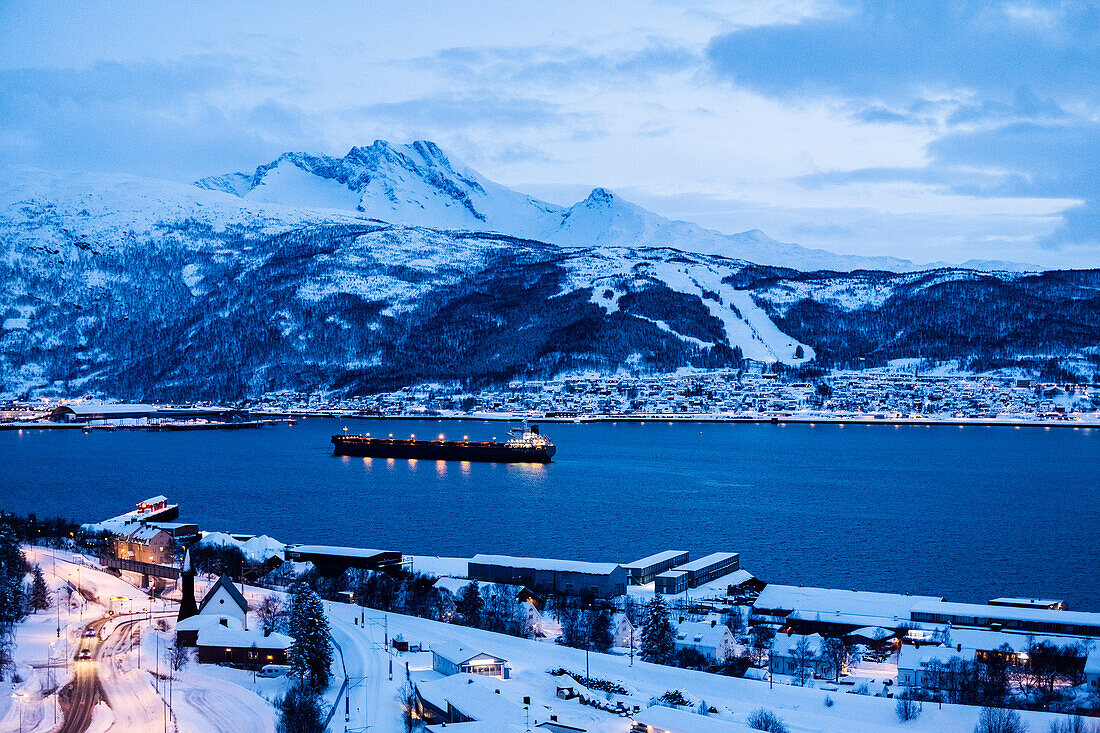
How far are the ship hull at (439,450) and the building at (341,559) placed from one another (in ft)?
139

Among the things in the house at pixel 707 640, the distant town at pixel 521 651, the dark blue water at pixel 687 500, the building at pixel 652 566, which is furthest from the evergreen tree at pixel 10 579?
the building at pixel 652 566

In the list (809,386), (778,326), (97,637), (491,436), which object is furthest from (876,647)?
A: (778,326)

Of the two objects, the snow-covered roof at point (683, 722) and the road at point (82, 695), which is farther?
the road at point (82, 695)

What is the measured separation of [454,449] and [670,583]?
53.0m

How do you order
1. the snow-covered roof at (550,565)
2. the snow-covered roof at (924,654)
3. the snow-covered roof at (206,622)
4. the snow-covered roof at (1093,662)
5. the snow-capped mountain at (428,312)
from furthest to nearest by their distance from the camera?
the snow-capped mountain at (428,312)
the snow-covered roof at (550,565)
the snow-covered roof at (206,622)
the snow-covered roof at (924,654)
the snow-covered roof at (1093,662)

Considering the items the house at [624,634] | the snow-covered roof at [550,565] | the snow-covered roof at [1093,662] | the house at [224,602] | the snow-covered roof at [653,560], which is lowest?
the house at [624,634]

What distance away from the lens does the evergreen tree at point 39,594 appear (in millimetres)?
24672

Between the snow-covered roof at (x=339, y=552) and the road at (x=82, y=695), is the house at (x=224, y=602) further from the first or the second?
the snow-covered roof at (x=339, y=552)

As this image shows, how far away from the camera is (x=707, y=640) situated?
915 inches

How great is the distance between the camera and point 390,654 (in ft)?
72.2

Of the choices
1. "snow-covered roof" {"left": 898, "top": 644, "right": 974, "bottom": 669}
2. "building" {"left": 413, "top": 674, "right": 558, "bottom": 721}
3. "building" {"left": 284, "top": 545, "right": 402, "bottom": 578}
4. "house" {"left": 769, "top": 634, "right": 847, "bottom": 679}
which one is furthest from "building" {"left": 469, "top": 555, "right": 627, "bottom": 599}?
"building" {"left": 413, "top": 674, "right": 558, "bottom": 721}

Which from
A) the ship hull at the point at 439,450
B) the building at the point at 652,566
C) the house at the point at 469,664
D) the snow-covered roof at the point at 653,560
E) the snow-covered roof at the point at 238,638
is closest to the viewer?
the house at the point at 469,664

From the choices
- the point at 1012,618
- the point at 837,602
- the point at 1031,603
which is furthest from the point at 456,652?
the point at 1031,603

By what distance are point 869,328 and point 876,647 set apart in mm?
141574
